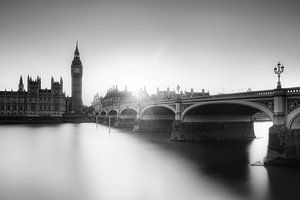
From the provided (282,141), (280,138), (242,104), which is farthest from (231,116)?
(282,141)

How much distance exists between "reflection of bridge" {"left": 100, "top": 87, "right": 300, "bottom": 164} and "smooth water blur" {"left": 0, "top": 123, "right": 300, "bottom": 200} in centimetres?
302

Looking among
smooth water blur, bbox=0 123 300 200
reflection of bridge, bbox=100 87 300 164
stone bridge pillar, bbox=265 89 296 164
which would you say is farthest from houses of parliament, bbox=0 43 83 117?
stone bridge pillar, bbox=265 89 296 164

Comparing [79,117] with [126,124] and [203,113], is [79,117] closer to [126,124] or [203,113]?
[126,124]

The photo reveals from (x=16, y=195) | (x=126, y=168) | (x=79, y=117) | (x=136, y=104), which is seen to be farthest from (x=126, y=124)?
(x=16, y=195)

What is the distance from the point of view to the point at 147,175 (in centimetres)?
2783

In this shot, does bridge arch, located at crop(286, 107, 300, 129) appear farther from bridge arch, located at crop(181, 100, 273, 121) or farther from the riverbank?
the riverbank

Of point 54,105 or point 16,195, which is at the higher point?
point 54,105

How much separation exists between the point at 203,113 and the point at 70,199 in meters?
32.4

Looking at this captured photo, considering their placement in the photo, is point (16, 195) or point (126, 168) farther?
point (126, 168)

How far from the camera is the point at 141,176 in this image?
27391 millimetres

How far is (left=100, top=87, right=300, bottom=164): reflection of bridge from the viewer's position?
26.2m

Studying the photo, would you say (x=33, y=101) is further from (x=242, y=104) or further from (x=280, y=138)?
(x=280, y=138)

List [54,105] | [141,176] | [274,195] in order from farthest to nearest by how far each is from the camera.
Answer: [54,105]
[141,176]
[274,195]

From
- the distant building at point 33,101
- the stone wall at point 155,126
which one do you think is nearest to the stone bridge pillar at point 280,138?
the stone wall at point 155,126
